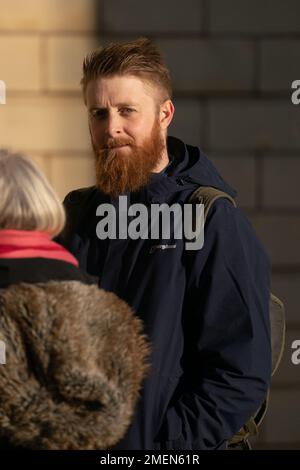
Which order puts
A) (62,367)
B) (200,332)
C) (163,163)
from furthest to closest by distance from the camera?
(163,163), (200,332), (62,367)

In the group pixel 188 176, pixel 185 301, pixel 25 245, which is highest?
pixel 188 176

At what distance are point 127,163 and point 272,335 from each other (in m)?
0.83

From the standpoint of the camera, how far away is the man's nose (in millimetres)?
3631

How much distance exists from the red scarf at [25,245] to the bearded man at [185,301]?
515mm

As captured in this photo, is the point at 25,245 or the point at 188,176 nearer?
the point at 25,245

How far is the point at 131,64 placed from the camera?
3684 mm

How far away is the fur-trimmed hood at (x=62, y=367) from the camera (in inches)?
112

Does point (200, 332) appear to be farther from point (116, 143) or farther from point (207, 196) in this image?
point (116, 143)

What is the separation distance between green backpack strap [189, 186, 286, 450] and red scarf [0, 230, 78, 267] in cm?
65

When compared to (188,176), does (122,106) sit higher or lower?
higher

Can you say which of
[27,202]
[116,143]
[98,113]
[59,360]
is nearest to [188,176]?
[116,143]

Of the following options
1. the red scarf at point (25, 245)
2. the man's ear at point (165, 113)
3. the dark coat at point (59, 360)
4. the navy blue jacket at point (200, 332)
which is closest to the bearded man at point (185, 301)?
the navy blue jacket at point (200, 332)

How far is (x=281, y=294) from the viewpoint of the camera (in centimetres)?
654
